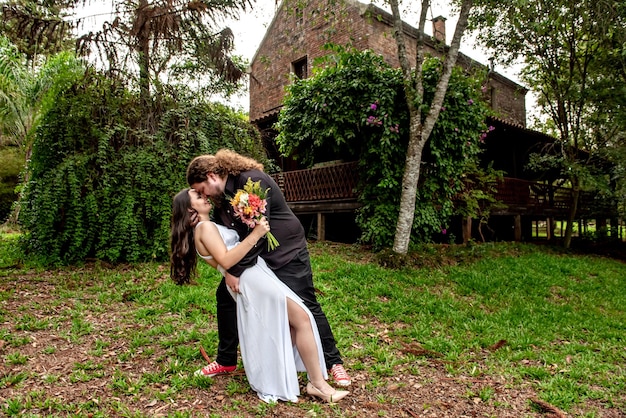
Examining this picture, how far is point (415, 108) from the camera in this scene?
25.3ft

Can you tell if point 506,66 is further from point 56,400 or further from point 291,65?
point 56,400

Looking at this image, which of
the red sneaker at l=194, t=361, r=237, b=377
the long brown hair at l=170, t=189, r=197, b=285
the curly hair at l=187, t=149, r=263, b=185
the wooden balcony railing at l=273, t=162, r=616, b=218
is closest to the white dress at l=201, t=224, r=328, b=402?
the long brown hair at l=170, t=189, r=197, b=285

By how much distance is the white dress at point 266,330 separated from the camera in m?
2.86

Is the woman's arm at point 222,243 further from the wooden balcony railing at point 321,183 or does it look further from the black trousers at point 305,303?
the wooden balcony railing at point 321,183

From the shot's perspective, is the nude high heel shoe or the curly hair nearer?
the curly hair

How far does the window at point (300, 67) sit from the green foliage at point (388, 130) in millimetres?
8759

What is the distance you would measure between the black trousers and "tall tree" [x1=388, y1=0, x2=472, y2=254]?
465 centimetres

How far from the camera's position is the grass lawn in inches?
127

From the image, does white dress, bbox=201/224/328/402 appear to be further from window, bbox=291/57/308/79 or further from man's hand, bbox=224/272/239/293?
window, bbox=291/57/308/79

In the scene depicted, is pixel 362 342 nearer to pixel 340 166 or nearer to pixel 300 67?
pixel 340 166

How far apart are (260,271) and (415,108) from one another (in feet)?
19.3

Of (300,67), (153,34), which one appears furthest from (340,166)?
(300,67)

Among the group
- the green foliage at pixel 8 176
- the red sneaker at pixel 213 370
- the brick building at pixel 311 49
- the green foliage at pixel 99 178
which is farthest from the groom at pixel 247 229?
the green foliage at pixel 8 176

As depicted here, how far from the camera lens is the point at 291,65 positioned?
58.4 feet
